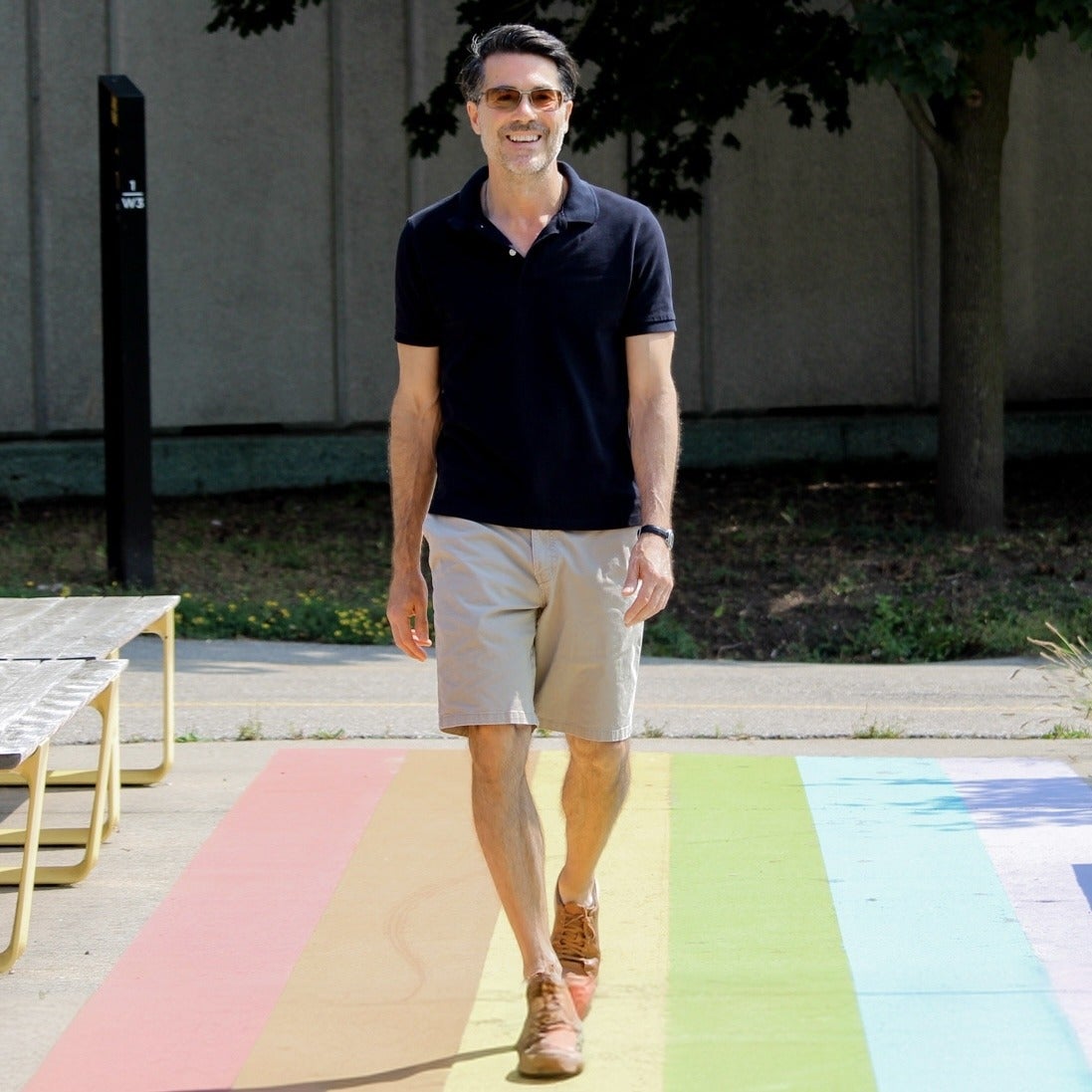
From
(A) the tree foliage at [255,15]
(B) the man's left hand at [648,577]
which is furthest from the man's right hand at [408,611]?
(A) the tree foliage at [255,15]

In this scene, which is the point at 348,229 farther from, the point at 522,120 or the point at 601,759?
the point at 601,759

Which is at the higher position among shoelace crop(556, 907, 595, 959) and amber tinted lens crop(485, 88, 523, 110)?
amber tinted lens crop(485, 88, 523, 110)

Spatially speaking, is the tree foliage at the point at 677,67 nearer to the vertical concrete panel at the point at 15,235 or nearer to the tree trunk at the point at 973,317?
the tree trunk at the point at 973,317

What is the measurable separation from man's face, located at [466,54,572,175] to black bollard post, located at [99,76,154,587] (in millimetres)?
7212

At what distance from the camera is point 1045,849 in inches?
232

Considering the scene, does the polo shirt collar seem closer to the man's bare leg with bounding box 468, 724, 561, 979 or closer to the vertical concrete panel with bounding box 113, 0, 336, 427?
the man's bare leg with bounding box 468, 724, 561, 979

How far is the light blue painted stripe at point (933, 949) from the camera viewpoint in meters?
4.20

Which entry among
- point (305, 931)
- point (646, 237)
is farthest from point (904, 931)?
point (646, 237)

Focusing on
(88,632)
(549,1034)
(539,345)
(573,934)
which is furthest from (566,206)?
(88,632)

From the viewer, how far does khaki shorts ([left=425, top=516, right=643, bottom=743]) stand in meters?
4.31

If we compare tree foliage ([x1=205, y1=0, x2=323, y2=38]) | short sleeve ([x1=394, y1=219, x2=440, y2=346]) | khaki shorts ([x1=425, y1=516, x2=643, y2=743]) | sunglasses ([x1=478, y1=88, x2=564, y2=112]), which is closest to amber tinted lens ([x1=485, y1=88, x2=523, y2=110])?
sunglasses ([x1=478, y1=88, x2=564, y2=112])

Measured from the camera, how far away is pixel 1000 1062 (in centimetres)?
420

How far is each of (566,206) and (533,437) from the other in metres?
0.54

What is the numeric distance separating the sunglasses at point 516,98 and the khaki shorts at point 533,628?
94cm
